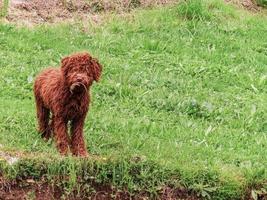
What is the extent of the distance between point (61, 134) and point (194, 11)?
16.5 ft

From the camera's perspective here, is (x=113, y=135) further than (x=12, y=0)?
No

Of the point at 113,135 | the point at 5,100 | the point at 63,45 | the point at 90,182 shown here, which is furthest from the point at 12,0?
the point at 90,182

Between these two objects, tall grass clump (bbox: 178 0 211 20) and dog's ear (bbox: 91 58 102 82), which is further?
tall grass clump (bbox: 178 0 211 20)

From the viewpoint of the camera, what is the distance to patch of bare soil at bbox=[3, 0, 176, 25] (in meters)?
10.4

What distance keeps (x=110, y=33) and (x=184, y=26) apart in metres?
1.10

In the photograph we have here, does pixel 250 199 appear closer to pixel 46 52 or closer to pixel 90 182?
pixel 90 182

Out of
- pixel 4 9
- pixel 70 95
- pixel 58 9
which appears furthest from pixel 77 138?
pixel 58 9

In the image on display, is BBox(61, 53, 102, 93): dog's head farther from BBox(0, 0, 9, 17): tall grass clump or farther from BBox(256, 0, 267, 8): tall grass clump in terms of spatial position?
BBox(256, 0, 267, 8): tall grass clump

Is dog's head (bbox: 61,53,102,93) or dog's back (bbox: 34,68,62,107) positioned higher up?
dog's head (bbox: 61,53,102,93)

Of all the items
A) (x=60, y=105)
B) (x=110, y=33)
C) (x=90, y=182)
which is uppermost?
(x=60, y=105)

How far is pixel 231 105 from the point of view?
8.40m

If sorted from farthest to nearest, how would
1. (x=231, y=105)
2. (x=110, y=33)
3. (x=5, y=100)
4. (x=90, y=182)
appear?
(x=110, y=33)
(x=231, y=105)
(x=5, y=100)
(x=90, y=182)

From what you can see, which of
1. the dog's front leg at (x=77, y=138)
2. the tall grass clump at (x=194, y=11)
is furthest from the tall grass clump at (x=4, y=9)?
the dog's front leg at (x=77, y=138)

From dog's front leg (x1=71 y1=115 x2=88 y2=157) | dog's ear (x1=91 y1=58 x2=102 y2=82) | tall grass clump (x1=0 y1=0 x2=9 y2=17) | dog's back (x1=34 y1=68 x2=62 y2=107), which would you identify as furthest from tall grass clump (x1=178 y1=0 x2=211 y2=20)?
dog's ear (x1=91 y1=58 x2=102 y2=82)
